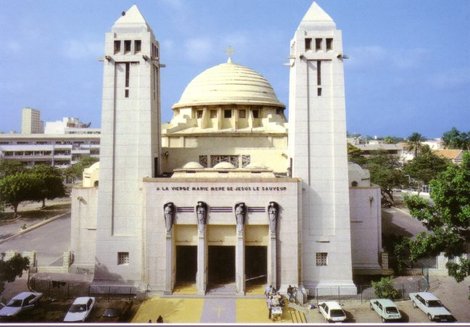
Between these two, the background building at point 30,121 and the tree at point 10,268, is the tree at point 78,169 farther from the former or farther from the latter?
the tree at point 10,268

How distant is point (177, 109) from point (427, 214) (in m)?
25.0

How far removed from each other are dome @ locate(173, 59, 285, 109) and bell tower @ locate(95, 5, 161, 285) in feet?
32.6

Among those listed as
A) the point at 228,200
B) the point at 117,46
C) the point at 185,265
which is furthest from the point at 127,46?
the point at 185,265

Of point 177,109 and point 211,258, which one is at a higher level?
point 177,109

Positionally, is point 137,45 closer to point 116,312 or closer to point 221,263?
point 221,263

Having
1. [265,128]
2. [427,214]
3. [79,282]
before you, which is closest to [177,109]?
[265,128]

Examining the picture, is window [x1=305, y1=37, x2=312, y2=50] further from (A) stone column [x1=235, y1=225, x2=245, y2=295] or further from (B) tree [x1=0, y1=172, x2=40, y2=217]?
(B) tree [x1=0, y1=172, x2=40, y2=217]

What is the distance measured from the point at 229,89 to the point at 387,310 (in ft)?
78.5

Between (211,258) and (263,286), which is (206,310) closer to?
(263,286)

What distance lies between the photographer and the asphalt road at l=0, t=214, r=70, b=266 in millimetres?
35656

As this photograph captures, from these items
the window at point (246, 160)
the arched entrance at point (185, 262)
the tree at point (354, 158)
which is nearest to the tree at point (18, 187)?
the arched entrance at point (185, 262)

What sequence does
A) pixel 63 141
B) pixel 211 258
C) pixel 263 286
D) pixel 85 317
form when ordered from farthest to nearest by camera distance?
pixel 63 141 < pixel 211 258 < pixel 263 286 < pixel 85 317

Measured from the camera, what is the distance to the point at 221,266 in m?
30.1

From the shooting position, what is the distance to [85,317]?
70.4 ft
